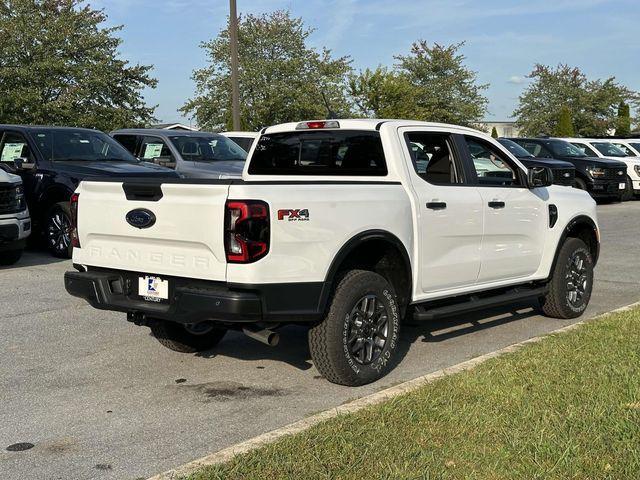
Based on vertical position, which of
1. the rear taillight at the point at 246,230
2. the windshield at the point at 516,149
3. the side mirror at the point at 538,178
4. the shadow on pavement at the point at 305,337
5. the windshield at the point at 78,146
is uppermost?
the windshield at the point at 78,146

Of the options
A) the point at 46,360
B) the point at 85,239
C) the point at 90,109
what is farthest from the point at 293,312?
the point at 90,109

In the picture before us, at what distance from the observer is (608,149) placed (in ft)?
78.8

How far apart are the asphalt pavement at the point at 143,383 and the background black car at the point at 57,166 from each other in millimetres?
2690

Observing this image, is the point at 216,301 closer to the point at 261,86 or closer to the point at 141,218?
the point at 141,218

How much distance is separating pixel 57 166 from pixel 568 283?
7.27 m

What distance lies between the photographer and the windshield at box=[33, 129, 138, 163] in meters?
11.5

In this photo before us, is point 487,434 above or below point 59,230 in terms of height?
below

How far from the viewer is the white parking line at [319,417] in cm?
379

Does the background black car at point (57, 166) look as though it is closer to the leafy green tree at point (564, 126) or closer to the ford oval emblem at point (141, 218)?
the ford oval emblem at point (141, 218)

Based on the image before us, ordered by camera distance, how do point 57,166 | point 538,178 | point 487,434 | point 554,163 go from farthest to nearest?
point 554,163 → point 57,166 → point 538,178 → point 487,434

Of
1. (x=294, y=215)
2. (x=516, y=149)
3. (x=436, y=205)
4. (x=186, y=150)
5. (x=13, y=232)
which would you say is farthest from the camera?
(x=516, y=149)

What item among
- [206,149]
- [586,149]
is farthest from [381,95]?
[206,149]

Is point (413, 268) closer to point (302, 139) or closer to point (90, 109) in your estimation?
point (302, 139)

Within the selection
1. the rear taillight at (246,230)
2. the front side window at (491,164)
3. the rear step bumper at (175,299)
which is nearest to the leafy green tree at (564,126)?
the front side window at (491,164)
